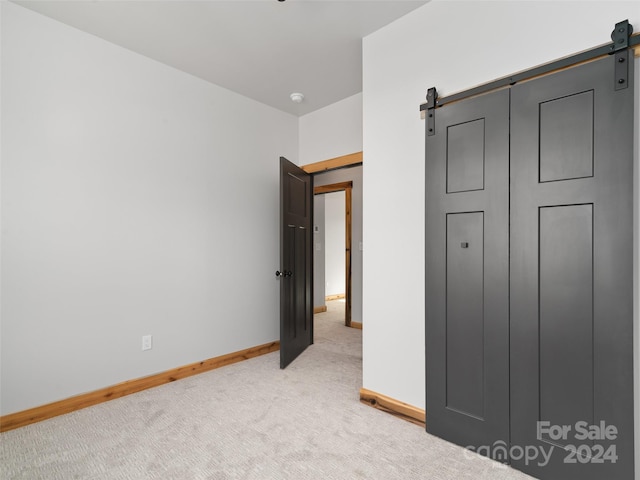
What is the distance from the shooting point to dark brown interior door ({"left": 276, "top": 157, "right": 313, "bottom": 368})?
320 centimetres

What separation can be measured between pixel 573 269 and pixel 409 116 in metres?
1.28

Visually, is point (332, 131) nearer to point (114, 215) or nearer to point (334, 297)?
point (114, 215)

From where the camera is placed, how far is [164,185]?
291 cm

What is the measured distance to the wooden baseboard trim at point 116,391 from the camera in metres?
2.17

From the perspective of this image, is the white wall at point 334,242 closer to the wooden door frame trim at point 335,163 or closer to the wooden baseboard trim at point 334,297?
the wooden baseboard trim at point 334,297

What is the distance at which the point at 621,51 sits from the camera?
4.85 ft

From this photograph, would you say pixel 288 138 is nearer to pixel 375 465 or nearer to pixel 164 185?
pixel 164 185

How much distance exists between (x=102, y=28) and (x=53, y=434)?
2.66 meters

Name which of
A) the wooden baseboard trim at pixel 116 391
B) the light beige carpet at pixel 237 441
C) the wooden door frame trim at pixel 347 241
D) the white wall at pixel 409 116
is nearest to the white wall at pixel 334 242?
the wooden door frame trim at pixel 347 241

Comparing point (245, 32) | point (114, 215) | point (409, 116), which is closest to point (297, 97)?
point (245, 32)

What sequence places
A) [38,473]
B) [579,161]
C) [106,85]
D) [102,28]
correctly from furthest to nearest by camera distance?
[106,85] < [102,28] < [38,473] < [579,161]

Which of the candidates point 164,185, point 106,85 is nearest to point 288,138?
point 164,185

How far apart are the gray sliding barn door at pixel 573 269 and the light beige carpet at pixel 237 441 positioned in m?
0.34

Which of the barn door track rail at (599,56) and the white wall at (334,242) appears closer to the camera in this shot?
the barn door track rail at (599,56)
